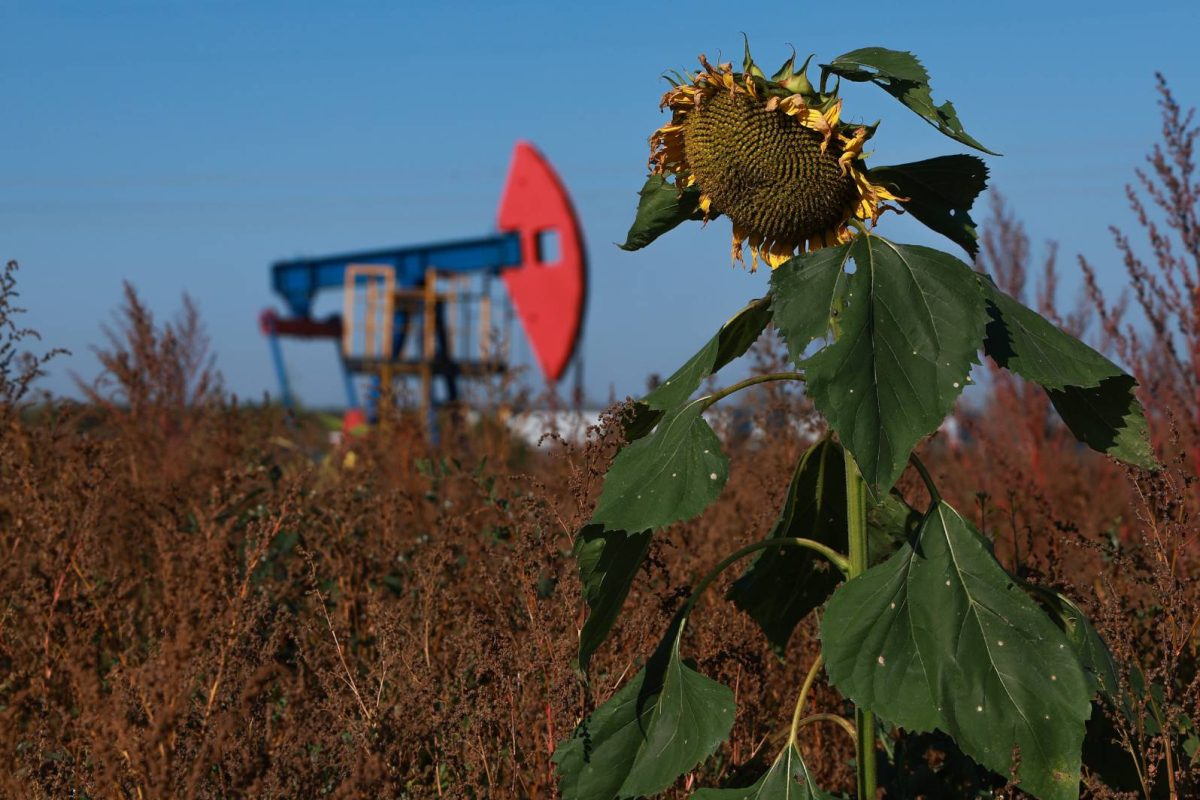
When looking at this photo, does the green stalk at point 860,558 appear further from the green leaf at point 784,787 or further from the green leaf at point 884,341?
the green leaf at point 884,341

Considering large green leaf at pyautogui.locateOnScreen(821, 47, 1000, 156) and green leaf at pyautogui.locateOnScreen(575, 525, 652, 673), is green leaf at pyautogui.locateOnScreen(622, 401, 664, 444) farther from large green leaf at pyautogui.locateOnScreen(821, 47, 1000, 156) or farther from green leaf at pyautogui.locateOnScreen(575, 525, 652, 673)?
large green leaf at pyautogui.locateOnScreen(821, 47, 1000, 156)

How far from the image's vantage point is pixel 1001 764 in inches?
70.0

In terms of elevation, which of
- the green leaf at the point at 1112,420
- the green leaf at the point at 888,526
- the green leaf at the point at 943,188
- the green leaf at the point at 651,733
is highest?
the green leaf at the point at 943,188

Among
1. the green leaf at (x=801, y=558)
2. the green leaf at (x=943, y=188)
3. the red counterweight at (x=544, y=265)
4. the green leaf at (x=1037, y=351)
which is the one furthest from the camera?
the red counterweight at (x=544, y=265)

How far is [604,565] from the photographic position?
201 centimetres

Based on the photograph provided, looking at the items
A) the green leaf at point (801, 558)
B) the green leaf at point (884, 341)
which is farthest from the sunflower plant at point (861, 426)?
the green leaf at point (801, 558)

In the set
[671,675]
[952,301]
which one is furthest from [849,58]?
[671,675]

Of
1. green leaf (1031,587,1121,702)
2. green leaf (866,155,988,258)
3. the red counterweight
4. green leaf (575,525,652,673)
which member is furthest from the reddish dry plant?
the red counterweight

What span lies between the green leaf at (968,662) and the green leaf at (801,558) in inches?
18.8

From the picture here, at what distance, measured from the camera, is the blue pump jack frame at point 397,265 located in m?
23.8

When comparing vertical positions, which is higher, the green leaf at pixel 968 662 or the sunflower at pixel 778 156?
the sunflower at pixel 778 156

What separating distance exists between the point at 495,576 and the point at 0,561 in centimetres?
161

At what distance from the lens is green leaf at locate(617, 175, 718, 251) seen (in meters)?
2.15

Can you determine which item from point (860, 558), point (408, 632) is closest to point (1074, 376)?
point (860, 558)
